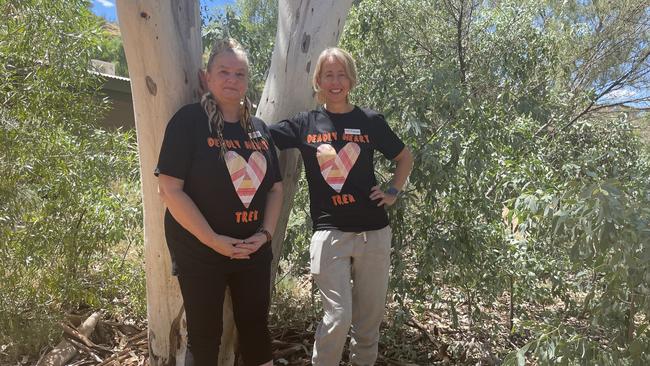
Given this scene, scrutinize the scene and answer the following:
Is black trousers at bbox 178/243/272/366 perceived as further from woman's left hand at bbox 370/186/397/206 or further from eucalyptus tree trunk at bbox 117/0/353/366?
woman's left hand at bbox 370/186/397/206

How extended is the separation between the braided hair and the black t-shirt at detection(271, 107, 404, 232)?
0.24 m

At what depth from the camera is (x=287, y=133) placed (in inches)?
119

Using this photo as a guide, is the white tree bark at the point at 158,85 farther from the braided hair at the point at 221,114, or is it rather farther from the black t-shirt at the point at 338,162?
the black t-shirt at the point at 338,162

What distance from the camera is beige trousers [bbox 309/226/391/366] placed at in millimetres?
2938

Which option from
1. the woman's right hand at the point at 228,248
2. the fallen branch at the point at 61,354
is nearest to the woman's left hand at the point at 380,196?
the woman's right hand at the point at 228,248

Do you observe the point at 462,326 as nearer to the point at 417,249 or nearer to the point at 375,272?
the point at 417,249

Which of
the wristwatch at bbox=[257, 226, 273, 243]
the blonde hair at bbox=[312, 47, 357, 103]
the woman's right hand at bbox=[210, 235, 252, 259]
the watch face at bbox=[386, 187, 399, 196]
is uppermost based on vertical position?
the blonde hair at bbox=[312, 47, 357, 103]

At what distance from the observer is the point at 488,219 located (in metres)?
3.84

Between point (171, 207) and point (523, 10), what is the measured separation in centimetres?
480

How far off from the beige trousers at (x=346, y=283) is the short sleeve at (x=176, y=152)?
82 cm

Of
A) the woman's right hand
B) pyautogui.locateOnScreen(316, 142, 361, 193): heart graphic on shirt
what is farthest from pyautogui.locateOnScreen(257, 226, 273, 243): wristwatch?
pyautogui.locateOnScreen(316, 142, 361, 193): heart graphic on shirt

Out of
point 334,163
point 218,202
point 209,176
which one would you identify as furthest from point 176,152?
point 334,163

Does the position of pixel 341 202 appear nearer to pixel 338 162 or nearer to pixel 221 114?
pixel 338 162

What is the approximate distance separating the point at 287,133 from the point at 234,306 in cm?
91
